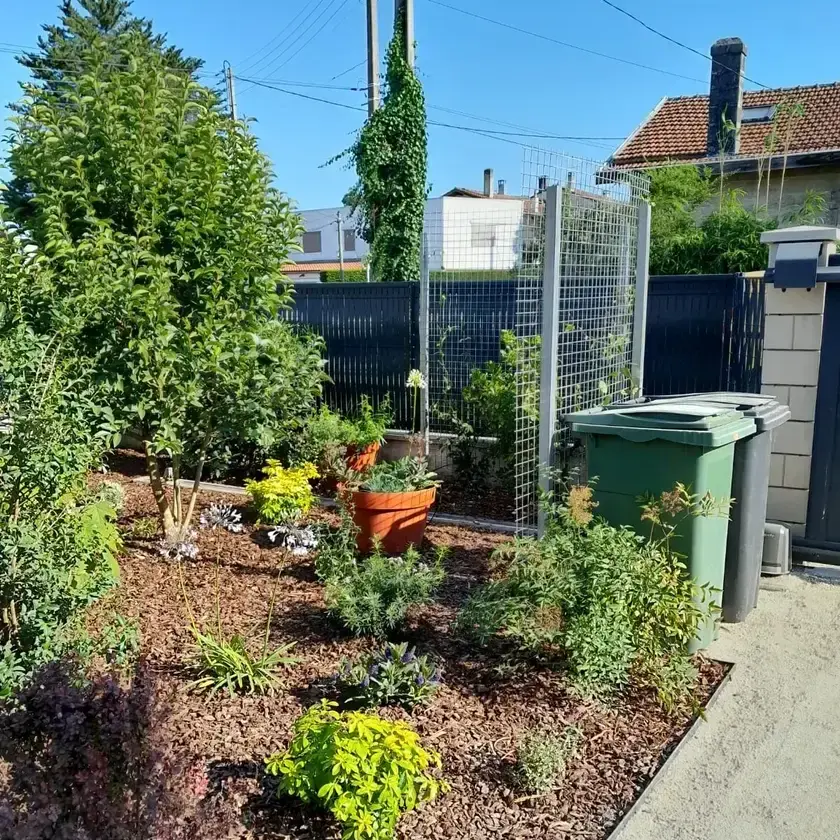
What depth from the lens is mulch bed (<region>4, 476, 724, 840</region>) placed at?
2.45 m

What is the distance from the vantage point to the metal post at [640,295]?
5.54 meters

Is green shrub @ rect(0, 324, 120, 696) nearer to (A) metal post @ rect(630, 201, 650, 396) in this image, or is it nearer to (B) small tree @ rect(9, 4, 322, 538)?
(B) small tree @ rect(9, 4, 322, 538)

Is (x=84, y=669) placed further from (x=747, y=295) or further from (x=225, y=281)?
(x=747, y=295)

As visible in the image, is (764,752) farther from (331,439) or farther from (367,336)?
(367,336)

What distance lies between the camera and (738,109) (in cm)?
1569

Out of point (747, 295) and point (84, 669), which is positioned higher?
point (747, 295)

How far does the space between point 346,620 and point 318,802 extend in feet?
4.22

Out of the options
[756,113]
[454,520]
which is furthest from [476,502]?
[756,113]

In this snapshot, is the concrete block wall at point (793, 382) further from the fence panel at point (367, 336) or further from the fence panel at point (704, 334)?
the fence panel at point (367, 336)

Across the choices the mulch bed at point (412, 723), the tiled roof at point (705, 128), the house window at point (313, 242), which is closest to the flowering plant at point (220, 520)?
the mulch bed at point (412, 723)

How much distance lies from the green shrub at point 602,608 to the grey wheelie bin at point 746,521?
27.4 inches

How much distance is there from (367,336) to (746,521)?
475cm

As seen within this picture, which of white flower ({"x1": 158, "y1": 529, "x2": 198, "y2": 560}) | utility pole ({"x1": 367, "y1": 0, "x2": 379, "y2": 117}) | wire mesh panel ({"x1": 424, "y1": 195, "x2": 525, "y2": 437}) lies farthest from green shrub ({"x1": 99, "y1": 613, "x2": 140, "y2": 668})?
utility pole ({"x1": 367, "y1": 0, "x2": 379, "y2": 117})

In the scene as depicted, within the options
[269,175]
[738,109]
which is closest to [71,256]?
[269,175]
